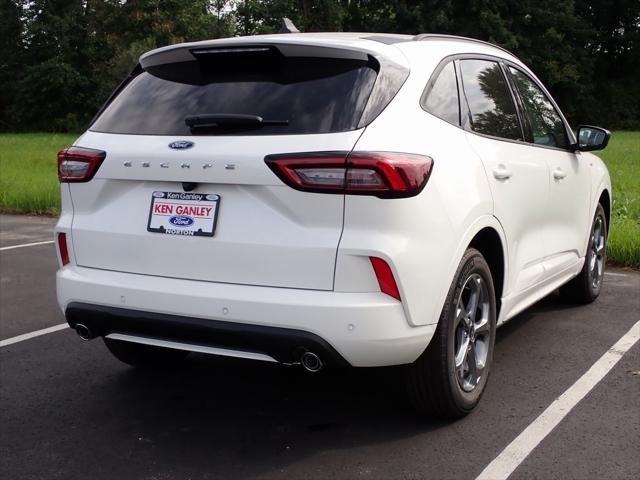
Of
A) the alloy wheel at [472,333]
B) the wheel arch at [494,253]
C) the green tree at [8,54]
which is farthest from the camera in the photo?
the green tree at [8,54]

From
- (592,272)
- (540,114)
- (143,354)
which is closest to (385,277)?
(143,354)

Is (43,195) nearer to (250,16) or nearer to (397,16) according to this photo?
(397,16)

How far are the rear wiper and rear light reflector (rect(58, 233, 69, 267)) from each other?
0.88 m

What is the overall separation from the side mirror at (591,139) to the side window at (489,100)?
3.36 ft

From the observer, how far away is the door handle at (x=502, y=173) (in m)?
4.09

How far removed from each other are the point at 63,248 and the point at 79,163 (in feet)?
1.41

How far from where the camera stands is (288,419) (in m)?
3.99

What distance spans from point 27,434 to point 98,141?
4.63ft

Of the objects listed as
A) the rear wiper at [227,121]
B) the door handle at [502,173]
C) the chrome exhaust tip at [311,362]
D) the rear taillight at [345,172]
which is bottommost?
the chrome exhaust tip at [311,362]

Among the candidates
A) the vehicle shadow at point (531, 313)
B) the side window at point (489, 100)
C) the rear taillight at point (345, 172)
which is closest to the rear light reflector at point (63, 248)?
the rear taillight at point (345, 172)

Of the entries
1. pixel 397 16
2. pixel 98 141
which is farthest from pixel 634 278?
pixel 397 16

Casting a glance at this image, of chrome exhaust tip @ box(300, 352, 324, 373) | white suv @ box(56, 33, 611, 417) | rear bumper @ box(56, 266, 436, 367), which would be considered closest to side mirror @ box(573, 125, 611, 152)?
white suv @ box(56, 33, 611, 417)

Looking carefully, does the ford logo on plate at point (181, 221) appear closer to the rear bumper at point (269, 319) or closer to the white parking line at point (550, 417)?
the rear bumper at point (269, 319)

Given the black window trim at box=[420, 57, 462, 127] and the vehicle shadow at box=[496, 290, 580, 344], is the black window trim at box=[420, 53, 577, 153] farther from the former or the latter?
the vehicle shadow at box=[496, 290, 580, 344]
